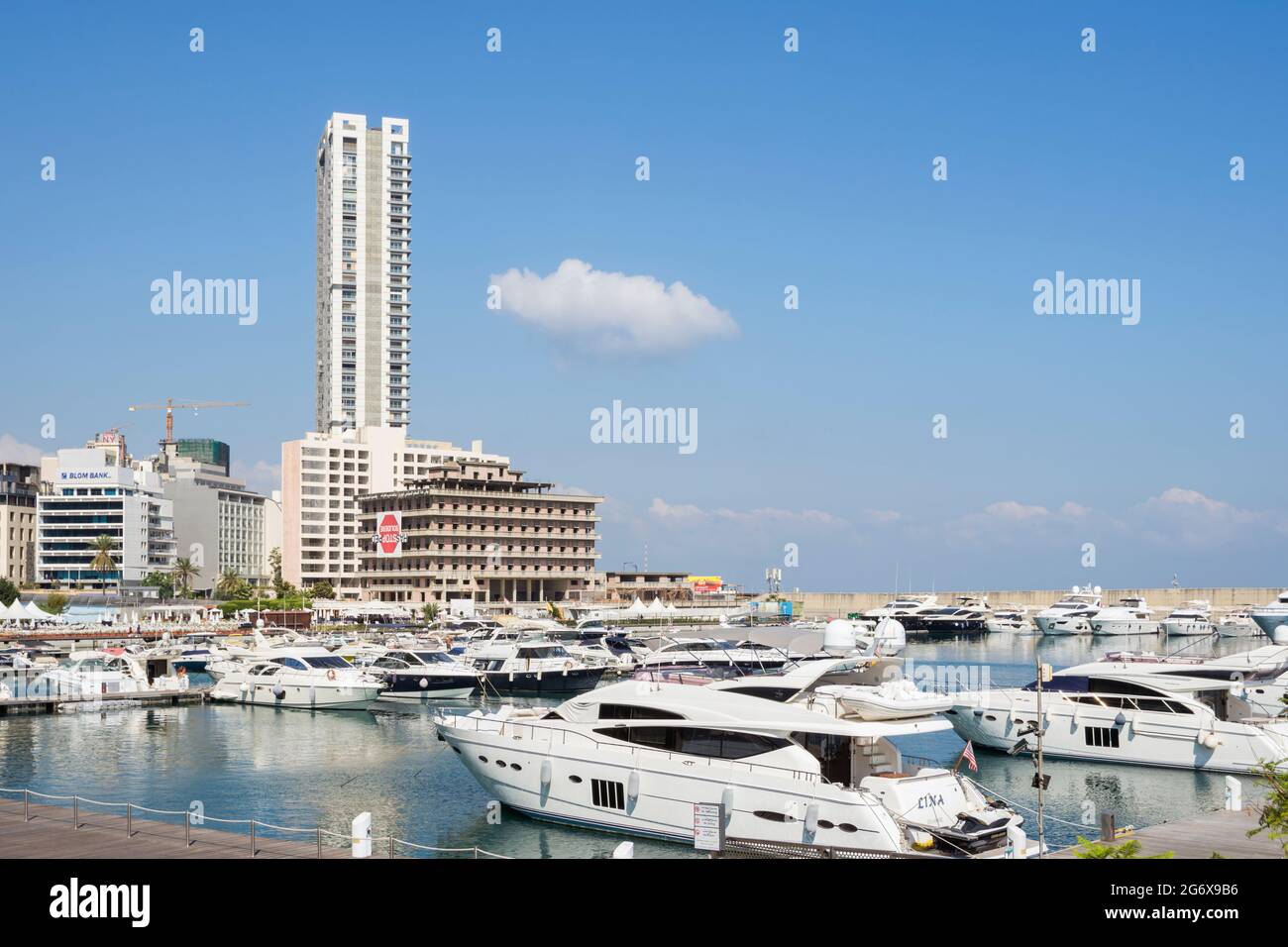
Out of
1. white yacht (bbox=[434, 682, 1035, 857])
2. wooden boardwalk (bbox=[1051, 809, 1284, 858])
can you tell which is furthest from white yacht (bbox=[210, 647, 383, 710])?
wooden boardwalk (bbox=[1051, 809, 1284, 858])

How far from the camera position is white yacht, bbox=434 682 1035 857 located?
27.0 m

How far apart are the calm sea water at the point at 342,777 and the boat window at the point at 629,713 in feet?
10.3

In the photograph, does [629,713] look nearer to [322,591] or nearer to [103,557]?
[322,591]

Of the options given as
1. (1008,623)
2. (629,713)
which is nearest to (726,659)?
(629,713)

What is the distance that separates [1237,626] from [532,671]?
10138cm

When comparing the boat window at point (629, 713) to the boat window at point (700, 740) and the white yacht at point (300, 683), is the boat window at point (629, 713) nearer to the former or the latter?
the boat window at point (700, 740)

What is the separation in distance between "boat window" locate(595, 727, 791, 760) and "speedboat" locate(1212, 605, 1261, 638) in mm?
111572

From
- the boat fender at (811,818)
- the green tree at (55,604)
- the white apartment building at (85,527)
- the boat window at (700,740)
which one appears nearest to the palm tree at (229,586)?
the green tree at (55,604)

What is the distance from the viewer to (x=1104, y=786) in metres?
41.4

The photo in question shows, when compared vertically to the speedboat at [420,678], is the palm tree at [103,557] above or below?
above

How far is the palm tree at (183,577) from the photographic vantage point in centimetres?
18350

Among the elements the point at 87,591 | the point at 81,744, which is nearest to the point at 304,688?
the point at 81,744
